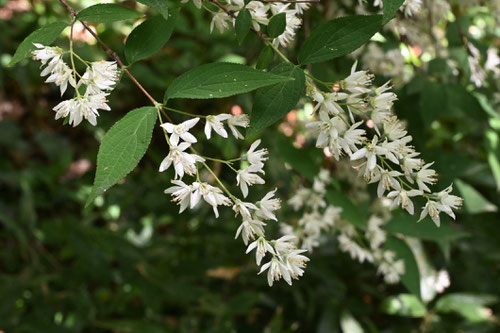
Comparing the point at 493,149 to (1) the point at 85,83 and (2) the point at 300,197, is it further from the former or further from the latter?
(1) the point at 85,83

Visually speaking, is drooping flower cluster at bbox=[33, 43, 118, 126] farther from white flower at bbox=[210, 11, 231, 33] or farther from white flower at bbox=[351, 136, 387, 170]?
white flower at bbox=[351, 136, 387, 170]

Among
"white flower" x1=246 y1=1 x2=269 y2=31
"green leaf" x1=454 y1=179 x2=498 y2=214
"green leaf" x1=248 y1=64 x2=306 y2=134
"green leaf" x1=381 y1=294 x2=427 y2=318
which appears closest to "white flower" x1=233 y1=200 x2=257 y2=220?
"green leaf" x1=248 y1=64 x2=306 y2=134

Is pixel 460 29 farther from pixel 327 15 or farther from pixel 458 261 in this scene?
pixel 458 261

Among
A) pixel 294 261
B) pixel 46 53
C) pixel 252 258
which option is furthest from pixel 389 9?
pixel 252 258

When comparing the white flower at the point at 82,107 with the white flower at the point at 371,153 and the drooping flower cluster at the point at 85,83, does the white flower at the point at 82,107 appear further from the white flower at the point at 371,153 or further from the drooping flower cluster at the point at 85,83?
the white flower at the point at 371,153

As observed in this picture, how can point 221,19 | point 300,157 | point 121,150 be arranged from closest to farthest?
point 121,150 → point 221,19 → point 300,157

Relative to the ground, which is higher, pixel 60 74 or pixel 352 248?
pixel 60 74
